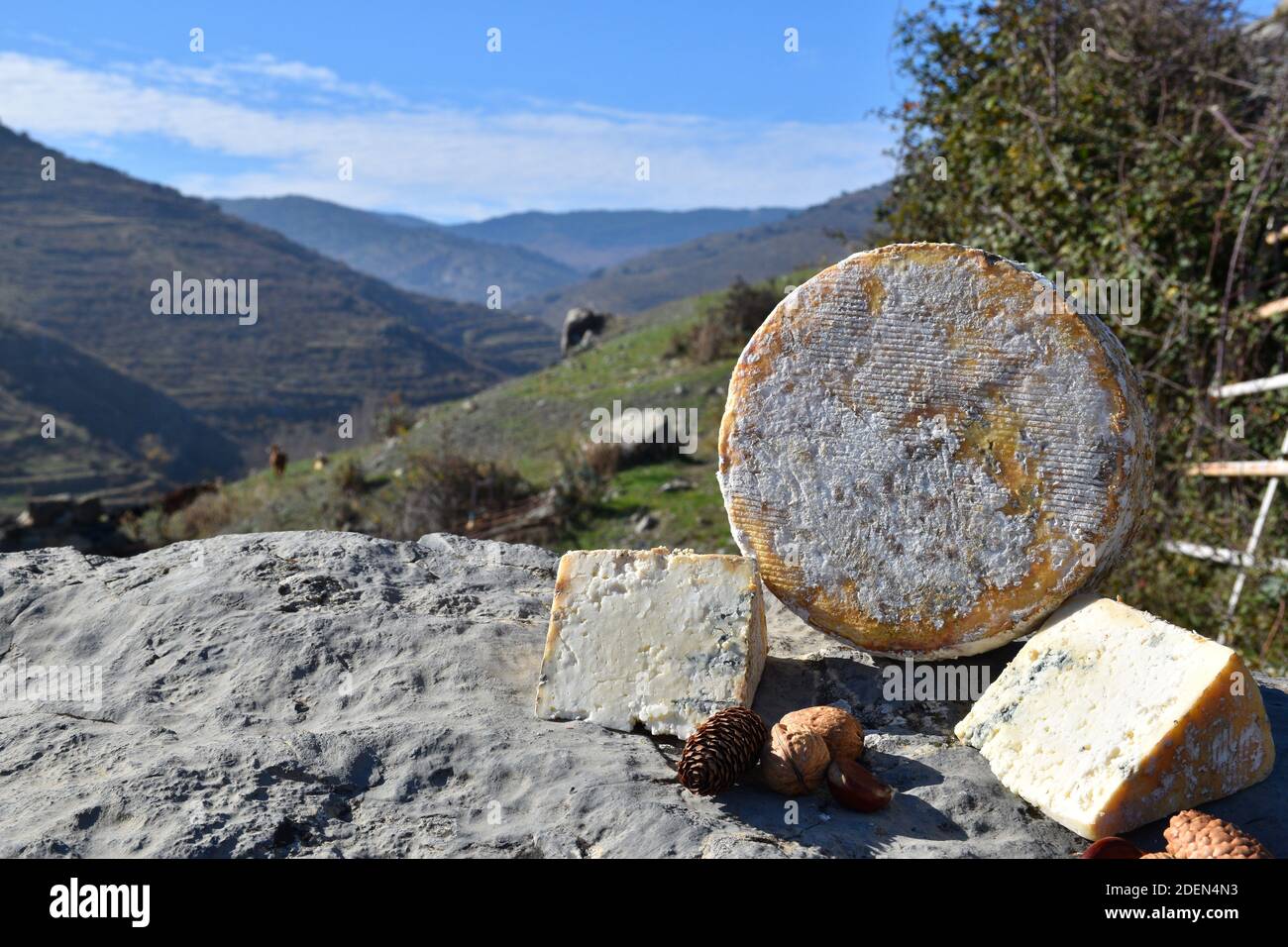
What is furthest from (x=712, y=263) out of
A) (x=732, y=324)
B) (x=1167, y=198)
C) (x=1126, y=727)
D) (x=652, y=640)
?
(x=1126, y=727)

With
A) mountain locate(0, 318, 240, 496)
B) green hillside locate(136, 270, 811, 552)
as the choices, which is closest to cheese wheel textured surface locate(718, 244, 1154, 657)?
green hillside locate(136, 270, 811, 552)

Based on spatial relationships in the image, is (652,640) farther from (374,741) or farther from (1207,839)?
(1207,839)

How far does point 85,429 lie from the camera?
151 ft

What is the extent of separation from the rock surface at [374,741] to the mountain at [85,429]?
3698cm

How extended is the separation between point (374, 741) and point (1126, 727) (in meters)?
2.11

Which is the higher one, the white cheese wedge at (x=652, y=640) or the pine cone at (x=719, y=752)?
the white cheese wedge at (x=652, y=640)

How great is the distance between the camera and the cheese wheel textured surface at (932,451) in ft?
10.7

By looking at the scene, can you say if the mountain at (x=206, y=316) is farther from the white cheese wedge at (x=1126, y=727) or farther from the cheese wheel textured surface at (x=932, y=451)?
the white cheese wedge at (x=1126, y=727)

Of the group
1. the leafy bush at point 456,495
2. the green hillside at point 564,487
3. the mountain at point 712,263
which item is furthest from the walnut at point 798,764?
the mountain at point 712,263

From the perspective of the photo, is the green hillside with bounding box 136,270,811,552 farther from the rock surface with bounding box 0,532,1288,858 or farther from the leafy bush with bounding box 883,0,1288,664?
the rock surface with bounding box 0,532,1288,858

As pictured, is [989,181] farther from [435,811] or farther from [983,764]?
[435,811]

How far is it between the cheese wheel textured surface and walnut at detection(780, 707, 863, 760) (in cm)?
55

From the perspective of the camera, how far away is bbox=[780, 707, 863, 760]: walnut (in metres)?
2.91
